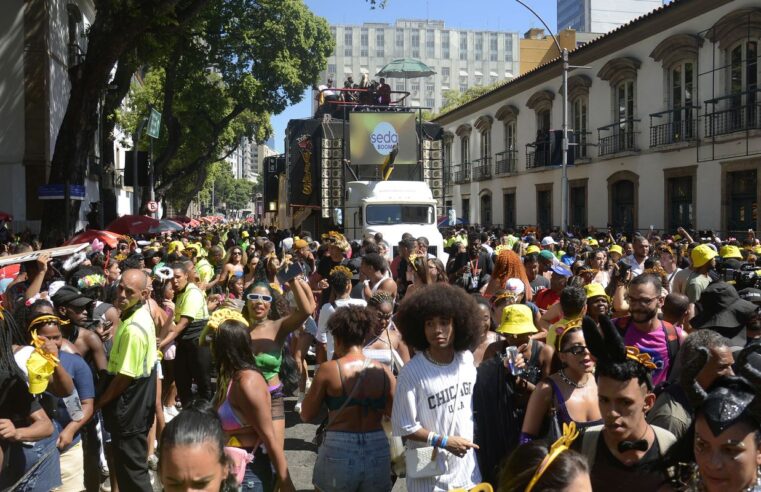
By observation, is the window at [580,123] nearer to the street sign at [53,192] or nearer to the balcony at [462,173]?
the balcony at [462,173]

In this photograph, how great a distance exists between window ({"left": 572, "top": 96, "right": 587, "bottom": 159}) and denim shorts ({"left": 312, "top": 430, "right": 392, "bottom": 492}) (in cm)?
2597

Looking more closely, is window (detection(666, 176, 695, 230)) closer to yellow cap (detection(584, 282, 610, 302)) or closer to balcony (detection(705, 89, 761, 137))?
balcony (detection(705, 89, 761, 137))

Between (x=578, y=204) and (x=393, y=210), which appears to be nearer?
(x=393, y=210)

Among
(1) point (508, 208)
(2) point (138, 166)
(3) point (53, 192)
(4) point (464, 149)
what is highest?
(4) point (464, 149)

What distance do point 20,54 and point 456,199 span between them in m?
25.7

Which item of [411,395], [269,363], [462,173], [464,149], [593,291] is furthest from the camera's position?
[464,149]

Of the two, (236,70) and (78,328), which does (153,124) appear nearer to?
(236,70)

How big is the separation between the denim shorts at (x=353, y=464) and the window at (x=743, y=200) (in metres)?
18.8

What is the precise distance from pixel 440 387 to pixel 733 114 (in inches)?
778

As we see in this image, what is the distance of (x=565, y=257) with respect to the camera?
41.7ft

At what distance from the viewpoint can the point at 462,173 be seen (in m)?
42.1

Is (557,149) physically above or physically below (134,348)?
above

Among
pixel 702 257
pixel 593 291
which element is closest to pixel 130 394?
pixel 593 291

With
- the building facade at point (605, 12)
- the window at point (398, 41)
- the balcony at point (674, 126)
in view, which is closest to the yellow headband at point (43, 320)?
the balcony at point (674, 126)
